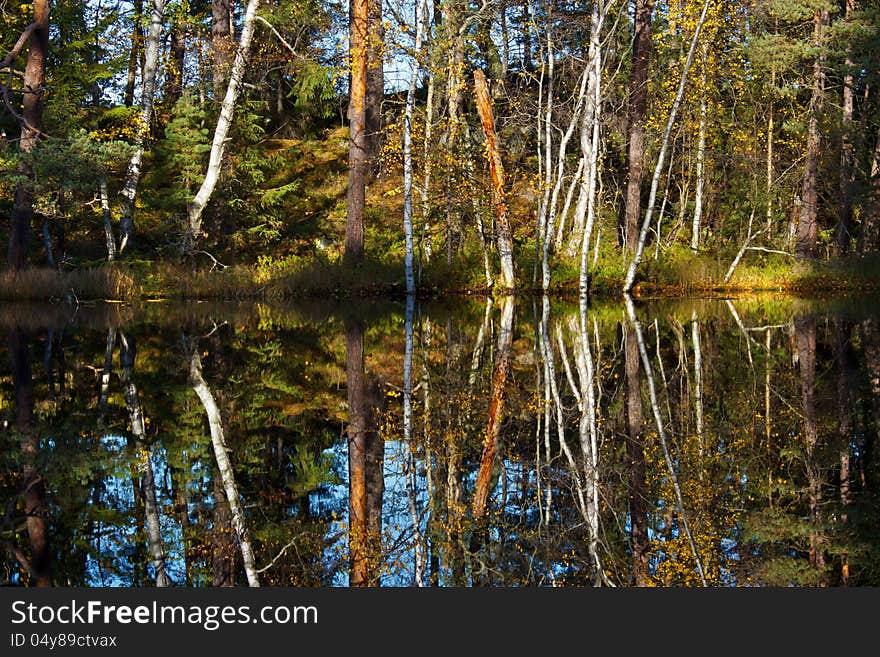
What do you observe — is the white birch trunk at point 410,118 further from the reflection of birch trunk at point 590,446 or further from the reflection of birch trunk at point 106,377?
the reflection of birch trunk at point 590,446

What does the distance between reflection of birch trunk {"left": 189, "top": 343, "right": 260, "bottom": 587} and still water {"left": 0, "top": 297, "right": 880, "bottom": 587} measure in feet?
0.07

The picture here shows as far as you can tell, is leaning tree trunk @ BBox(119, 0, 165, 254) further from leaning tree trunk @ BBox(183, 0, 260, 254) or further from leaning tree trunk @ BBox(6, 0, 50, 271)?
leaning tree trunk @ BBox(6, 0, 50, 271)

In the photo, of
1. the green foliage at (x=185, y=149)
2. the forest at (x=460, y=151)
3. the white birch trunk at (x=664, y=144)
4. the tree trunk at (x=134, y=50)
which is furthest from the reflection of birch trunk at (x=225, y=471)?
the tree trunk at (x=134, y=50)

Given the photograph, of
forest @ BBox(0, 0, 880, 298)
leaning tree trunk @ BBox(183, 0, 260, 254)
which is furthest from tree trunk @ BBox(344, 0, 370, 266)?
leaning tree trunk @ BBox(183, 0, 260, 254)

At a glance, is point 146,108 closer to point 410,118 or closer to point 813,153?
point 410,118

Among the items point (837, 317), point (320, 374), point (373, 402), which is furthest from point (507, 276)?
point (373, 402)

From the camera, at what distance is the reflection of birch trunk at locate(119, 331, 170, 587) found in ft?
13.3

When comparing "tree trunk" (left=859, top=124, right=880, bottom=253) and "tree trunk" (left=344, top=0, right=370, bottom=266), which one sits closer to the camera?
"tree trunk" (left=344, top=0, right=370, bottom=266)

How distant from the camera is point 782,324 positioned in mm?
13852

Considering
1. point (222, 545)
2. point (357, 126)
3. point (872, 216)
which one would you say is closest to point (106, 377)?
point (222, 545)

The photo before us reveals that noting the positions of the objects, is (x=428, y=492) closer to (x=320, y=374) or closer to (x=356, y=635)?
(x=356, y=635)

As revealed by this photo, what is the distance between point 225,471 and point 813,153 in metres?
20.3

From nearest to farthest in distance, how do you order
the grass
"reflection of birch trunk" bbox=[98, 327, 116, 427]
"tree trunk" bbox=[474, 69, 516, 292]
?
"reflection of birch trunk" bbox=[98, 327, 116, 427] < "tree trunk" bbox=[474, 69, 516, 292] < the grass

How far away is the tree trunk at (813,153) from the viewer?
2170cm
